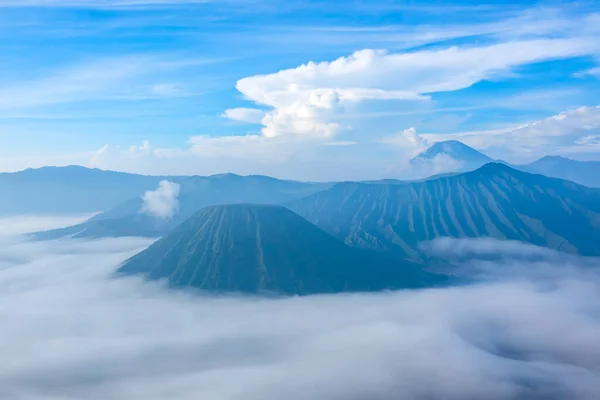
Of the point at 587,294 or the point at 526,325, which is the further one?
the point at 587,294

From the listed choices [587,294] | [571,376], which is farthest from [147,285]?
[587,294]

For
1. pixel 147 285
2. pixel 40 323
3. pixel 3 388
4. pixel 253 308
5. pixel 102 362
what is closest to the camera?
pixel 3 388

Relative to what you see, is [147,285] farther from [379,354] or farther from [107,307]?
[379,354]

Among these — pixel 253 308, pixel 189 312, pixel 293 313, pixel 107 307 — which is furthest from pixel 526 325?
pixel 107 307

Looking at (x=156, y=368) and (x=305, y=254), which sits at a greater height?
(x=305, y=254)

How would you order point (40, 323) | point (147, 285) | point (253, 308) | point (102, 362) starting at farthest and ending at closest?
point (147, 285) → point (253, 308) → point (40, 323) → point (102, 362)

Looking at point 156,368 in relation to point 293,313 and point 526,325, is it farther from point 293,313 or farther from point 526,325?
point 526,325
